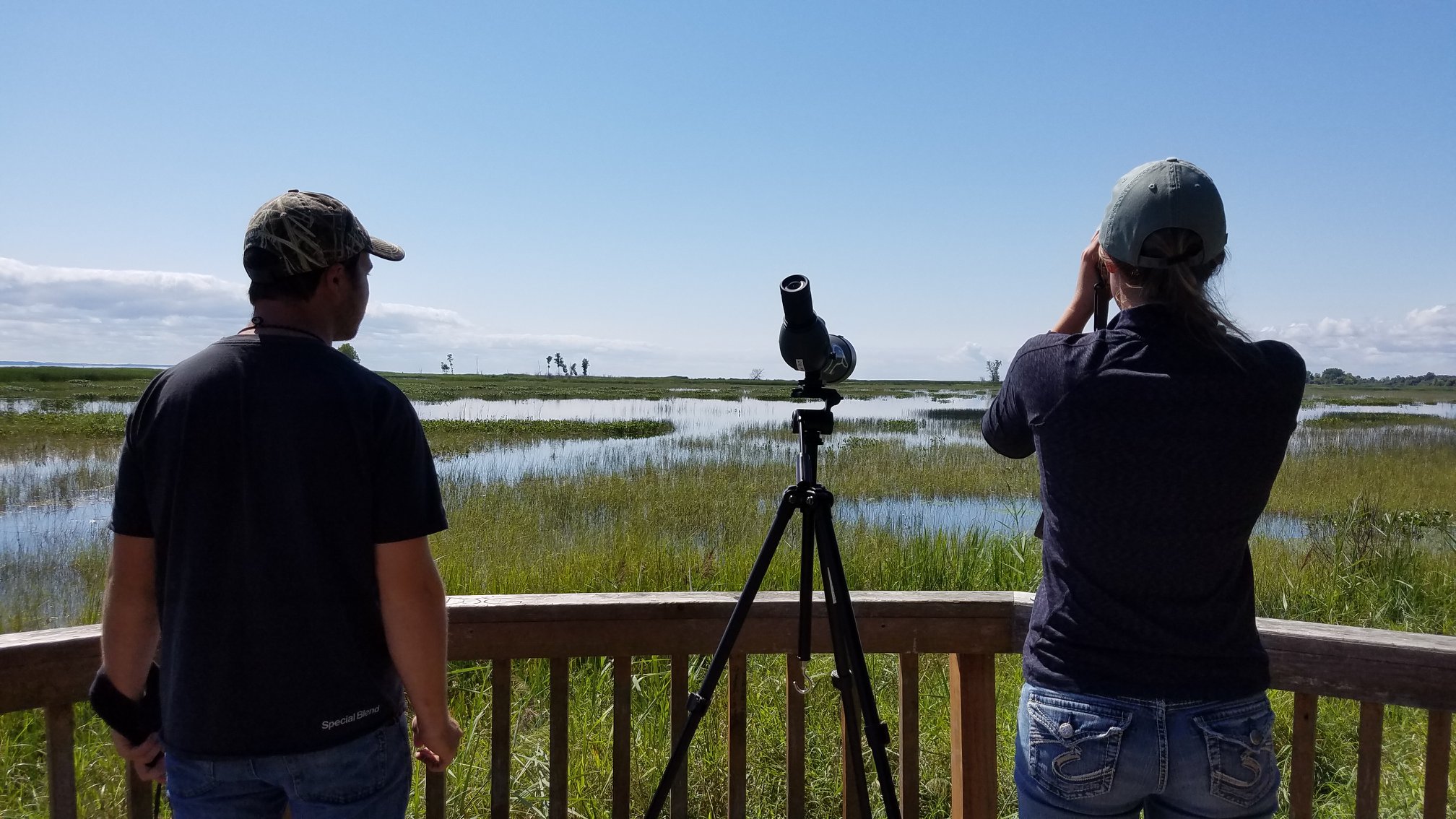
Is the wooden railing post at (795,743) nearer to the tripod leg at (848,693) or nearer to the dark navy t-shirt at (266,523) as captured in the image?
the tripod leg at (848,693)

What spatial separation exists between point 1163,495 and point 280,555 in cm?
123

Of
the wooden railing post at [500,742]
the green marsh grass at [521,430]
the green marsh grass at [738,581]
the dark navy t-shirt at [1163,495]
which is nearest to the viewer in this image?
the dark navy t-shirt at [1163,495]

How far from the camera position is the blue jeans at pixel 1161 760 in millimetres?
1175

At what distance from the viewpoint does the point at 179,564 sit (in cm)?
120

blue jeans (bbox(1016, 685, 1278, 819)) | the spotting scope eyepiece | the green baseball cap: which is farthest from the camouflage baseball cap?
blue jeans (bbox(1016, 685, 1278, 819))

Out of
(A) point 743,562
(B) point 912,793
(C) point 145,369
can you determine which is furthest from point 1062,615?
(C) point 145,369

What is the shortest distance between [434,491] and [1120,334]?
1.04 meters

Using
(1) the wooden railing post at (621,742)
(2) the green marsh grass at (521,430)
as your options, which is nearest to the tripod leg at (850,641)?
(1) the wooden railing post at (621,742)

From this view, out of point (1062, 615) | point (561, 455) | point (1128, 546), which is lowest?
point (561, 455)

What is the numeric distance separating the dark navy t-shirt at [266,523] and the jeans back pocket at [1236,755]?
1.12m

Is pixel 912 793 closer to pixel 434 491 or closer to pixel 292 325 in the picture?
pixel 434 491

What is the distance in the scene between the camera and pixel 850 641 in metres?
1.61

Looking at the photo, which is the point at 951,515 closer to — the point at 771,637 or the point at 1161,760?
the point at 771,637

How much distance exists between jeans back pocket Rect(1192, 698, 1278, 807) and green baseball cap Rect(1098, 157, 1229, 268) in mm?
644
